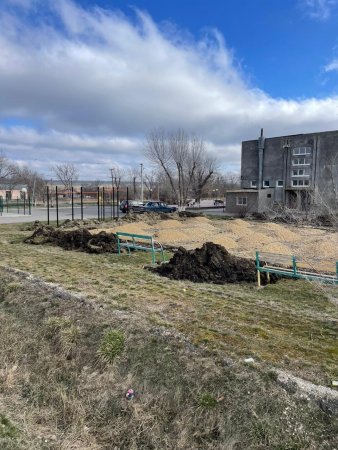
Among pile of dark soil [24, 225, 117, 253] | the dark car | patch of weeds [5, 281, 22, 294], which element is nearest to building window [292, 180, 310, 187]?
the dark car

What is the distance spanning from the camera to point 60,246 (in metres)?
13.6

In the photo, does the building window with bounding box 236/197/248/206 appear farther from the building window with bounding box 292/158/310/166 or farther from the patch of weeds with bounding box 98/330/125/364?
the patch of weeds with bounding box 98/330/125/364

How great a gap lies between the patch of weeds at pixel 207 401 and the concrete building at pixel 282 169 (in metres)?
31.9

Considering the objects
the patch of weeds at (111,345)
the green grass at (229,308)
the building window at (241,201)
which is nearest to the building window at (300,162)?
the building window at (241,201)

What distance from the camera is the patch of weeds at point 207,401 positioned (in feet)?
10.9

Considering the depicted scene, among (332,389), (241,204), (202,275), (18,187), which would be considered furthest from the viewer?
(18,187)

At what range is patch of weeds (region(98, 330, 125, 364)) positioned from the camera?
14.0 ft

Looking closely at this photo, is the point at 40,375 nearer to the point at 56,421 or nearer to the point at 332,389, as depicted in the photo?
the point at 56,421

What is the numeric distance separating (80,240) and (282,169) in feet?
96.1

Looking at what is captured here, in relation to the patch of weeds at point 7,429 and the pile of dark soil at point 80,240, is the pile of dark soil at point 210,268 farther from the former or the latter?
the patch of weeds at point 7,429

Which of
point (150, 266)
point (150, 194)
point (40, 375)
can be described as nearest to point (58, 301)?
point (40, 375)

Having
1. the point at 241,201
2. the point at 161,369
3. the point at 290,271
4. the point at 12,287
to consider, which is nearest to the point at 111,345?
the point at 161,369

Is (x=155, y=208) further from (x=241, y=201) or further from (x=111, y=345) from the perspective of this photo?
(x=111, y=345)

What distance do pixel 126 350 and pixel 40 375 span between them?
108cm
